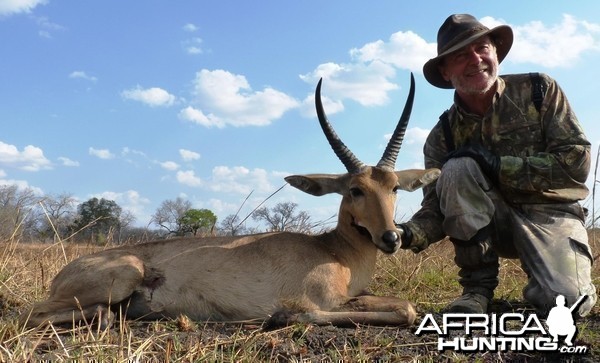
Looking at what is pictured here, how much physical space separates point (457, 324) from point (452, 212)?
4.84ft

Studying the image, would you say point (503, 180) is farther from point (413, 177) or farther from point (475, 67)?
point (475, 67)

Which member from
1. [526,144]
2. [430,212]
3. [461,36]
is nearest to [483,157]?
[526,144]

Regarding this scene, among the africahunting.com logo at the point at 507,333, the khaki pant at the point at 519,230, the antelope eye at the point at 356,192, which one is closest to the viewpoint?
the africahunting.com logo at the point at 507,333

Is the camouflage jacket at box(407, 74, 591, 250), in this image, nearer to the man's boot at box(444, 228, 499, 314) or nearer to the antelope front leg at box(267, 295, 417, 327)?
the man's boot at box(444, 228, 499, 314)

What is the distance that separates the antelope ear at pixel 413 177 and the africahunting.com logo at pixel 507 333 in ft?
5.71

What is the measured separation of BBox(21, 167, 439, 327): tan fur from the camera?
4.90m

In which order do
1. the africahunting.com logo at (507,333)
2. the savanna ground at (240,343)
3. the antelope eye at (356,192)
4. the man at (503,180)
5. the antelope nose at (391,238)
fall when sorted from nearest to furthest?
the savanna ground at (240,343), the africahunting.com logo at (507,333), the antelope nose at (391,238), the man at (503,180), the antelope eye at (356,192)

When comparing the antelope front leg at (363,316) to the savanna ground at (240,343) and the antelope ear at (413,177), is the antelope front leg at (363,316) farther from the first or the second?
the antelope ear at (413,177)

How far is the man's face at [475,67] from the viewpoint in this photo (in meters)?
5.90

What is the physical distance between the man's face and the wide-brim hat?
11 centimetres

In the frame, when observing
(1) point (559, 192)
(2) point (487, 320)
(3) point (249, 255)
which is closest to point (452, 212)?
(1) point (559, 192)

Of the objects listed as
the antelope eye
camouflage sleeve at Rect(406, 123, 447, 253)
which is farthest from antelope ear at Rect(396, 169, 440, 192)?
the antelope eye

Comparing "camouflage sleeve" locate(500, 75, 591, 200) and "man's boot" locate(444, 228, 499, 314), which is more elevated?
"camouflage sleeve" locate(500, 75, 591, 200)

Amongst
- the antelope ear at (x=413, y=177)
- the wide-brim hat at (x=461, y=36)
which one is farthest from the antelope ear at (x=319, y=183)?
the wide-brim hat at (x=461, y=36)
